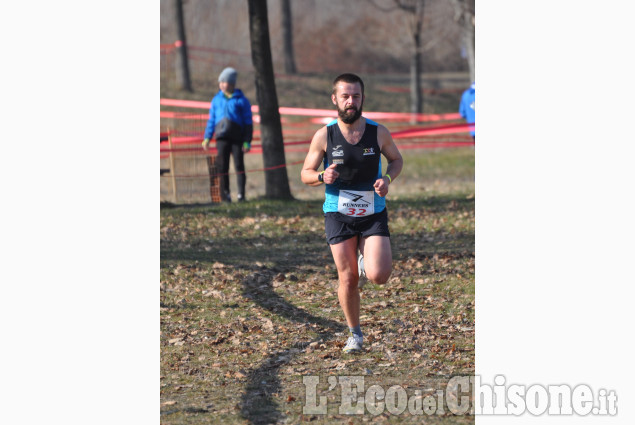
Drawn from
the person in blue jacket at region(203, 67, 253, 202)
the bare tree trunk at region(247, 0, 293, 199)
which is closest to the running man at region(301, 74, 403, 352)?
the person in blue jacket at region(203, 67, 253, 202)

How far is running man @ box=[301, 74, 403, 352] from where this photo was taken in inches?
261

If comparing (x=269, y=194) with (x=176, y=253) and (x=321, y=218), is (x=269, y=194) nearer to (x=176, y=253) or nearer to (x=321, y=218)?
(x=321, y=218)

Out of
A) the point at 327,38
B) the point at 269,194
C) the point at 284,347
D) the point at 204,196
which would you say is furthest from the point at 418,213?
the point at 327,38

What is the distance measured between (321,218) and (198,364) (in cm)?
614

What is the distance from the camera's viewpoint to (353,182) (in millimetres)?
6676

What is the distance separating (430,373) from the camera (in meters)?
6.43

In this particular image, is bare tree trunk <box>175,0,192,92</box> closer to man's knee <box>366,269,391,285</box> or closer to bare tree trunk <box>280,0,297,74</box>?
bare tree trunk <box>280,0,297,74</box>

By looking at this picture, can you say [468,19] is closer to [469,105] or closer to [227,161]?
[469,105]

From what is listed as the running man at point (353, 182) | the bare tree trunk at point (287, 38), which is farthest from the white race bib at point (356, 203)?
the bare tree trunk at point (287, 38)

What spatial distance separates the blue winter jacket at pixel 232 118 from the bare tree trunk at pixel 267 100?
1.20 feet

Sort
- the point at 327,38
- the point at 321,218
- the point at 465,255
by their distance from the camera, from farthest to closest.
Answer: the point at 327,38
the point at 321,218
the point at 465,255

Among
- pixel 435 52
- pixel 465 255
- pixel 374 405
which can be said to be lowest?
pixel 374 405

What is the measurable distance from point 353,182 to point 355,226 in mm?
369

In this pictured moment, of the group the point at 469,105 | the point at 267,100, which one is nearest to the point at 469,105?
the point at 469,105
